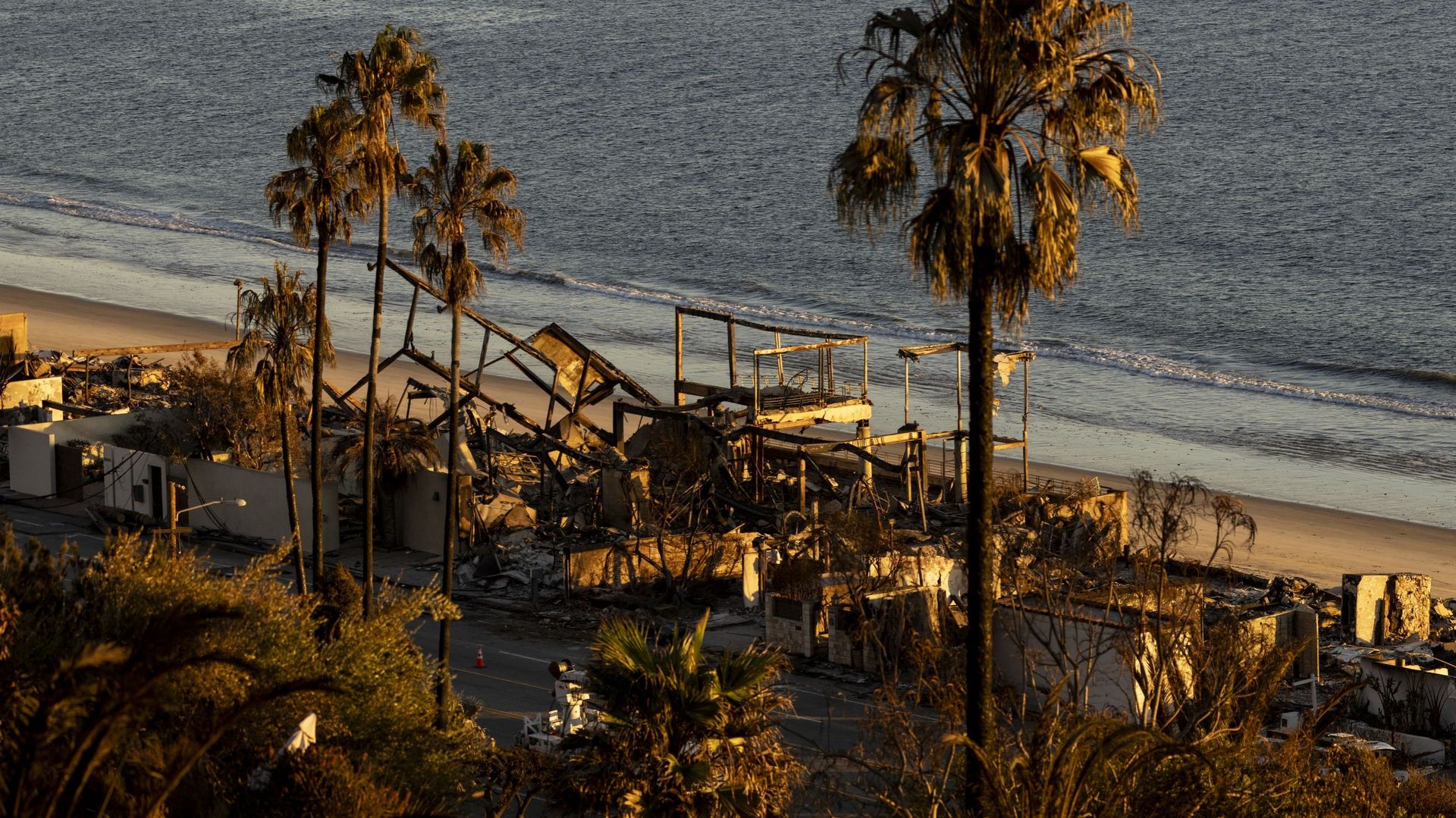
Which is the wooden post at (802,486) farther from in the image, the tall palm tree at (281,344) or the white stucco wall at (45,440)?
the white stucco wall at (45,440)

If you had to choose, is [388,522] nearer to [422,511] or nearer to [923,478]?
[422,511]

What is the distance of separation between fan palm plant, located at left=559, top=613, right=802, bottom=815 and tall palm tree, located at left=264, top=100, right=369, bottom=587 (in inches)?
627

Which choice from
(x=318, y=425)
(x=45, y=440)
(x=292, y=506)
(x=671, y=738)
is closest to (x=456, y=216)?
(x=318, y=425)

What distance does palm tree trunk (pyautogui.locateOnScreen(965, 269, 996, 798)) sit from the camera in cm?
1764

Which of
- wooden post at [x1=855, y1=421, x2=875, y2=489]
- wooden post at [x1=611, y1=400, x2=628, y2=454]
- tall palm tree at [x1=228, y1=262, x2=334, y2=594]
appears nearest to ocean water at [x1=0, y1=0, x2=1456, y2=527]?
wooden post at [x1=855, y1=421, x2=875, y2=489]

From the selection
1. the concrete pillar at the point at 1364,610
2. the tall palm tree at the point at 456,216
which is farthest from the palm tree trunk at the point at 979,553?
the concrete pillar at the point at 1364,610

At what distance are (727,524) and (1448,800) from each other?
19487 millimetres

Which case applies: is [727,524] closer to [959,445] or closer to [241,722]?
[959,445]

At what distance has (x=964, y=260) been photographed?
1736 cm

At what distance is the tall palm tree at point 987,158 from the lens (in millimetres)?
16953

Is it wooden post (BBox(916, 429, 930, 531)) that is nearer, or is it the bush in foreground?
the bush in foreground

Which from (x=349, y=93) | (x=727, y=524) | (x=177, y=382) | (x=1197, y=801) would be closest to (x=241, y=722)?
(x=1197, y=801)

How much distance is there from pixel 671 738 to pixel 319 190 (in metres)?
18.0

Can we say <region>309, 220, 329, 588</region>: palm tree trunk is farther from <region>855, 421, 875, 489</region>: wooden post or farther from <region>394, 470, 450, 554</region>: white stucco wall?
<region>855, 421, 875, 489</region>: wooden post
